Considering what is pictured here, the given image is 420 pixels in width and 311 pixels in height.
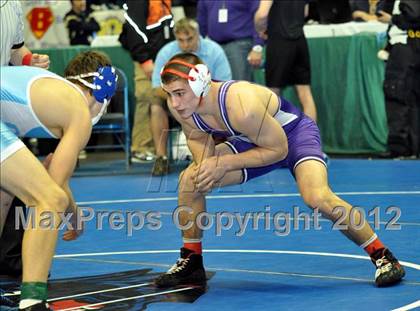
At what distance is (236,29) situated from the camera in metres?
11.0

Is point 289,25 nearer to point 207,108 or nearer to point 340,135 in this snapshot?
point 340,135

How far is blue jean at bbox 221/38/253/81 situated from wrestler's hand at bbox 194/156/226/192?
5.78 metres

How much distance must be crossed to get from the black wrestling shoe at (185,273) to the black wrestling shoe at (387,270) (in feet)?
3.02

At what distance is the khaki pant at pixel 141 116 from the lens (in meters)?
11.4

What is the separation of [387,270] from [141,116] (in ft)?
22.4

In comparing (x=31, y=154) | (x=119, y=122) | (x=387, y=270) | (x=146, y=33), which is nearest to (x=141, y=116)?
(x=119, y=122)

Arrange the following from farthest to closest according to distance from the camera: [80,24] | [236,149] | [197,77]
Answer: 1. [80,24]
2. [236,149]
3. [197,77]

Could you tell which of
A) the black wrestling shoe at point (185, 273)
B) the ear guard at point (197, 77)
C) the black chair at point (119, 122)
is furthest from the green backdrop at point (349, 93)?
the ear guard at point (197, 77)

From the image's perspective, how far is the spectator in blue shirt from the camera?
10.9 m

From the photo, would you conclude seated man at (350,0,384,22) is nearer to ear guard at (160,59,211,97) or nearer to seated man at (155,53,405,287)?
seated man at (155,53,405,287)

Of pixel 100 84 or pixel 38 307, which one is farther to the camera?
pixel 100 84

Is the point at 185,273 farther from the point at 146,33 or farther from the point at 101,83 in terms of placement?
the point at 146,33

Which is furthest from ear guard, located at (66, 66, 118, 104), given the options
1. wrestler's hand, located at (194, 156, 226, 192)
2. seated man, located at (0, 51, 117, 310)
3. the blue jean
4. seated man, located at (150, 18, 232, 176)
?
the blue jean

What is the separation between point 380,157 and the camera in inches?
441
